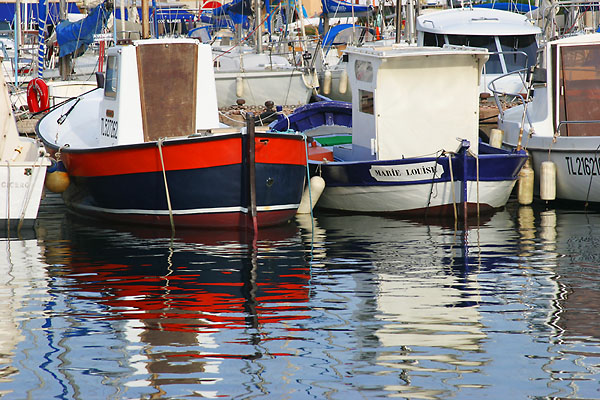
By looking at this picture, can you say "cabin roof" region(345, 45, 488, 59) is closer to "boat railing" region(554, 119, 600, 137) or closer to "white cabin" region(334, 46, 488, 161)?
"white cabin" region(334, 46, 488, 161)

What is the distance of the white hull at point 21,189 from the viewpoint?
46.6 feet

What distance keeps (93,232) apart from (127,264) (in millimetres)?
2814

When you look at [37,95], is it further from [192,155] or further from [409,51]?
[409,51]

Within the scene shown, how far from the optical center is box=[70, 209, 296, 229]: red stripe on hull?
14.3 m

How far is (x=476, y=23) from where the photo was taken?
23.2 m

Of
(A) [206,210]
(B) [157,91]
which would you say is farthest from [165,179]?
(B) [157,91]

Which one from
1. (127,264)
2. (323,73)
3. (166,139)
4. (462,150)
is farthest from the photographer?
(323,73)

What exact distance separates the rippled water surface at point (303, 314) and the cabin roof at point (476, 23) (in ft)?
31.4

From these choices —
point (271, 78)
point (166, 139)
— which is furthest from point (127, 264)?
point (271, 78)

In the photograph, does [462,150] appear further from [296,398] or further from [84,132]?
[296,398]

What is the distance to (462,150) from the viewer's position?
14.9m

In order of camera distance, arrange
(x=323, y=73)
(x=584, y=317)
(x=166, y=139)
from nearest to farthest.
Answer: (x=584, y=317)
(x=166, y=139)
(x=323, y=73)

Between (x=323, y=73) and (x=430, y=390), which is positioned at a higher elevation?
(x=323, y=73)

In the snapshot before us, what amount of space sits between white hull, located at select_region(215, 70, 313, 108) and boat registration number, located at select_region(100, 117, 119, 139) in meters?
10.0
